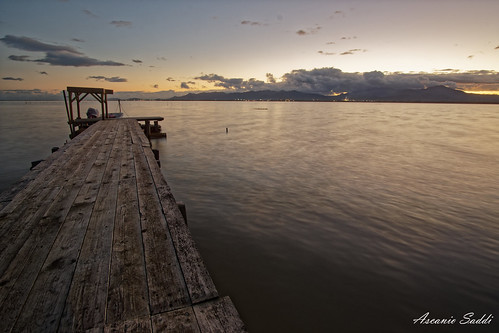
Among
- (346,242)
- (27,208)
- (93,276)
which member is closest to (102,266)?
(93,276)

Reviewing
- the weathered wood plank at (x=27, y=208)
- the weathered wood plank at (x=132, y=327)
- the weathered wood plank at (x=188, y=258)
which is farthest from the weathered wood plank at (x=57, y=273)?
the weathered wood plank at (x=188, y=258)

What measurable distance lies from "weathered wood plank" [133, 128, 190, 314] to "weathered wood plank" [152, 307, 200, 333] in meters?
0.07

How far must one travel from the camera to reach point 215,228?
306 inches

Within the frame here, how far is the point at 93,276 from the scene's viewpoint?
8.55ft

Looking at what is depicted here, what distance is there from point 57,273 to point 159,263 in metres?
1.01

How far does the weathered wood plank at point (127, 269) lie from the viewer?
220cm

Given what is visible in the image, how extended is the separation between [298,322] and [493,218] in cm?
829

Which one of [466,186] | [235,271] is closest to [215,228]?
[235,271]

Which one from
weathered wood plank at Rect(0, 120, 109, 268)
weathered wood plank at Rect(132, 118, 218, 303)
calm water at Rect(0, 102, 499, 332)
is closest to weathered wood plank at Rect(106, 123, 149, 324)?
weathered wood plank at Rect(132, 118, 218, 303)

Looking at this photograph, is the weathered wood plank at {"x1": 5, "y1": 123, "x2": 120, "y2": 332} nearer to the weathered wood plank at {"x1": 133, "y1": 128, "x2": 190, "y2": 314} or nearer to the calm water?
the weathered wood plank at {"x1": 133, "y1": 128, "x2": 190, "y2": 314}

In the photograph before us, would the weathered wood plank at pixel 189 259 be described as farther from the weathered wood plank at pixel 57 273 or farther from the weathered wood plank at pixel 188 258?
the weathered wood plank at pixel 57 273

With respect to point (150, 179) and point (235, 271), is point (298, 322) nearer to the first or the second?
point (235, 271)

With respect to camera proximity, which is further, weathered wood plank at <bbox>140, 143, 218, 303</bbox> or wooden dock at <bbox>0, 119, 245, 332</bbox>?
weathered wood plank at <bbox>140, 143, 218, 303</bbox>

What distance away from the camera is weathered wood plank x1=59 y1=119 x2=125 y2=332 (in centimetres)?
210
